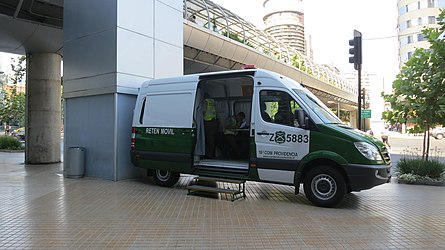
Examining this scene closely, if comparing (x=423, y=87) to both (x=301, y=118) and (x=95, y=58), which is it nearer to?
(x=301, y=118)

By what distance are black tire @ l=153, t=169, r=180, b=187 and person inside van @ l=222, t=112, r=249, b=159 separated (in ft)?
5.01

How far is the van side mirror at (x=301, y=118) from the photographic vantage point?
693cm

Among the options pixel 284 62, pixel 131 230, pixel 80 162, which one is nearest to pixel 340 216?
pixel 131 230

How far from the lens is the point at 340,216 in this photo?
625 centimetres

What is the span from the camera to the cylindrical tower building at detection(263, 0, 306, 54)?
6431 centimetres

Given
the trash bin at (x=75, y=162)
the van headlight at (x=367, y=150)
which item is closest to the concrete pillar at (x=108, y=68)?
the trash bin at (x=75, y=162)

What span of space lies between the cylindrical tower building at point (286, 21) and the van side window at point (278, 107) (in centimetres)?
4684

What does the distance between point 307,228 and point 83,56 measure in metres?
8.41

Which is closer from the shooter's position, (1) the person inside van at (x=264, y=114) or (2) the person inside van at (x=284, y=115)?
(2) the person inside van at (x=284, y=115)

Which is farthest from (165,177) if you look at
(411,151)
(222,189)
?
(411,151)

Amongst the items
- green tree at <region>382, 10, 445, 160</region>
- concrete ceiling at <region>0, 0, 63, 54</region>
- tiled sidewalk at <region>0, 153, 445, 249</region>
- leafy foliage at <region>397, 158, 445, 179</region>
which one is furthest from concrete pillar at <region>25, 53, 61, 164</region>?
leafy foliage at <region>397, 158, 445, 179</region>

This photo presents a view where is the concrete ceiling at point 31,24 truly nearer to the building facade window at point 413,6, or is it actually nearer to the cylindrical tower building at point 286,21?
the cylindrical tower building at point 286,21

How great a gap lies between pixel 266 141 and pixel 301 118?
918mm

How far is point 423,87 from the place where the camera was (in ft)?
33.9
